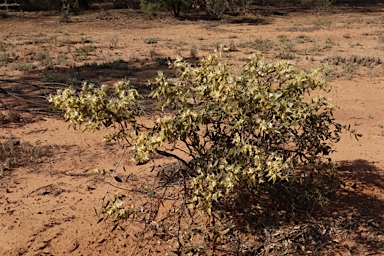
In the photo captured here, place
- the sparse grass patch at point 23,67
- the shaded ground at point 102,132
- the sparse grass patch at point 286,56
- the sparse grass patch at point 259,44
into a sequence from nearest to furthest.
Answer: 1. the shaded ground at point 102,132
2. the sparse grass patch at point 23,67
3. the sparse grass patch at point 286,56
4. the sparse grass patch at point 259,44

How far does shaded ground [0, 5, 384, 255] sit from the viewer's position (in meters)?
4.10

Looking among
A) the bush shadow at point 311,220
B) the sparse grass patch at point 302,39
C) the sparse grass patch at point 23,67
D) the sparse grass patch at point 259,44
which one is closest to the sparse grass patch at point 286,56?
the sparse grass patch at point 259,44

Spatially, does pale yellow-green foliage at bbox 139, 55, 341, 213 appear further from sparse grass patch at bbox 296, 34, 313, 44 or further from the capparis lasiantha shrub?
sparse grass patch at bbox 296, 34, 313, 44

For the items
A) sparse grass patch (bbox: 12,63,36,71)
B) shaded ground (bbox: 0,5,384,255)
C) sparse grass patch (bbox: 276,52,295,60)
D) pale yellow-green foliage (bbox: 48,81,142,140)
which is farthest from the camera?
sparse grass patch (bbox: 276,52,295,60)

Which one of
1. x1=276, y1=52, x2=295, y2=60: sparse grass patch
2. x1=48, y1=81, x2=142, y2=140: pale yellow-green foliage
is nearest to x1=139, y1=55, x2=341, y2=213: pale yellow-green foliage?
x1=48, y1=81, x2=142, y2=140: pale yellow-green foliage

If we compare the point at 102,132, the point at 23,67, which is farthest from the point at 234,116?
the point at 23,67

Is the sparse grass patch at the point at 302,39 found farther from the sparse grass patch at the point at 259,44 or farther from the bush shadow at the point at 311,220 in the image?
the bush shadow at the point at 311,220

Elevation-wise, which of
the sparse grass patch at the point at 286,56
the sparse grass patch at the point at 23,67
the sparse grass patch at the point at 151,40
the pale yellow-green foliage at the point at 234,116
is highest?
the pale yellow-green foliage at the point at 234,116

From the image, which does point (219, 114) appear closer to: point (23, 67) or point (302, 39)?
point (23, 67)

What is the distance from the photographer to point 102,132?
23.5 feet

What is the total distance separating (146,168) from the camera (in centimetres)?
550

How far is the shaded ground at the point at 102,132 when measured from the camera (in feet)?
13.4

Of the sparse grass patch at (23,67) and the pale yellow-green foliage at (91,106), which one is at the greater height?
the pale yellow-green foliage at (91,106)

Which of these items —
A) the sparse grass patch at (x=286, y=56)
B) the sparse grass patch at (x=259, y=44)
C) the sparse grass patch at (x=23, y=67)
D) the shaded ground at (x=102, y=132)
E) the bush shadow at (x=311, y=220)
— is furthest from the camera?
the sparse grass patch at (x=259, y=44)
